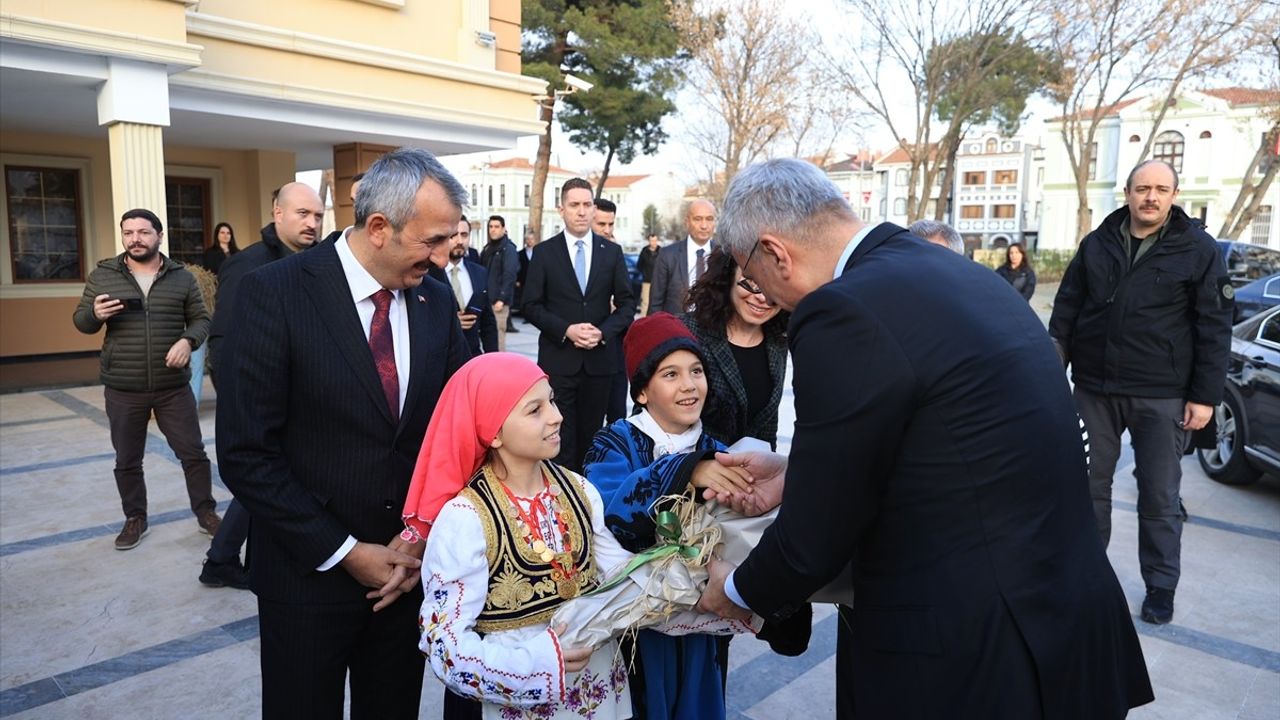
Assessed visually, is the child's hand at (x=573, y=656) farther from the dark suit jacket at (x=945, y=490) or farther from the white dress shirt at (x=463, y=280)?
the white dress shirt at (x=463, y=280)

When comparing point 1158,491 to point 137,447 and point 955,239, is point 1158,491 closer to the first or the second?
point 955,239

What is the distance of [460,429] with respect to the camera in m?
2.04

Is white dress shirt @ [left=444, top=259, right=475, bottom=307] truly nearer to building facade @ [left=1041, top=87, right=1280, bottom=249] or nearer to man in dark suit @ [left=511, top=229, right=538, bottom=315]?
man in dark suit @ [left=511, top=229, right=538, bottom=315]

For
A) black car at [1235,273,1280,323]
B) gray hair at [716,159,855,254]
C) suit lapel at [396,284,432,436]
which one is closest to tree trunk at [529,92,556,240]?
black car at [1235,273,1280,323]

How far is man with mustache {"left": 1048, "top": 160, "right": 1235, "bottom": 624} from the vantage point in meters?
3.98

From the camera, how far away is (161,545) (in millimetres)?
5020

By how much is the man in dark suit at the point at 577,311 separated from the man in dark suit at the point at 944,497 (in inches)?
150

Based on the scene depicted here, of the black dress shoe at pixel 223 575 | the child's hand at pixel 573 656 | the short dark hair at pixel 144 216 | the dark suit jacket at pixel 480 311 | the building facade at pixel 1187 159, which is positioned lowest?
the black dress shoe at pixel 223 575

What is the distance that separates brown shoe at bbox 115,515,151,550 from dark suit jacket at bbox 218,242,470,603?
3434 mm

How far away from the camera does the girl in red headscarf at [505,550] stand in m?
1.88

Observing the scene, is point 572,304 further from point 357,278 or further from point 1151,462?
point 357,278

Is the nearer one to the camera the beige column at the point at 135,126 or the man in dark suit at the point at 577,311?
the man in dark suit at the point at 577,311

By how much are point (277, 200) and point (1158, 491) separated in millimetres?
4621

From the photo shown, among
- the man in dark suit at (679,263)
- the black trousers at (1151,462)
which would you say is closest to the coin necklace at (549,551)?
the black trousers at (1151,462)
